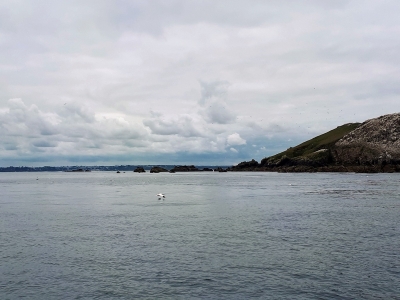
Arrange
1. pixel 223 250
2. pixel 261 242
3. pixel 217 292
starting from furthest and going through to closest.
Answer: pixel 261 242 < pixel 223 250 < pixel 217 292

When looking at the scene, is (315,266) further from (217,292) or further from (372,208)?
(372,208)

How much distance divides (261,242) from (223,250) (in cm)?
433

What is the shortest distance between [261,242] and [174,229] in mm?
10302

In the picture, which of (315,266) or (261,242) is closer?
(315,266)

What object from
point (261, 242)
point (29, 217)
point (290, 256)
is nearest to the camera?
point (290, 256)

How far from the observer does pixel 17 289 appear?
21891 millimetres

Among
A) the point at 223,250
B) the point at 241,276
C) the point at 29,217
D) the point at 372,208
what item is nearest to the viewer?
the point at 241,276

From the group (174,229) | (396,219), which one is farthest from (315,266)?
(396,219)

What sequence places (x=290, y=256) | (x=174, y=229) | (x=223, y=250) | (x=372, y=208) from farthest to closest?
(x=372, y=208) < (x=174, y=229) < (x=223, y=250) < (x=290, y=256)

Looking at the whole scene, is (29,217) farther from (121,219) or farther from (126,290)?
(126,290)

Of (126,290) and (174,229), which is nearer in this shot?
(126,290)

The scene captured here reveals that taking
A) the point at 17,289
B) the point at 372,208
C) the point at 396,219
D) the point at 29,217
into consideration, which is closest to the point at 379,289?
the point at 17,289

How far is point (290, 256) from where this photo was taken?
91.9 ft

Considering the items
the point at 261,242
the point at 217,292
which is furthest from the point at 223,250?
the point at 217,292
